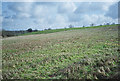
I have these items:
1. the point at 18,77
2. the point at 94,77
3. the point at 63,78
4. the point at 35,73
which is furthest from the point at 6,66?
the point at 94,77

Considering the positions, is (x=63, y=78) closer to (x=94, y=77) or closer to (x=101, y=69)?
(x=94, y=77)

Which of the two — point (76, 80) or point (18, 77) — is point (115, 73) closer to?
point (76, 80)

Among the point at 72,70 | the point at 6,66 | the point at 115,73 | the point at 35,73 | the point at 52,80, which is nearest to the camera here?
the point at 115,73

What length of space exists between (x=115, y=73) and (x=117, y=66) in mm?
736

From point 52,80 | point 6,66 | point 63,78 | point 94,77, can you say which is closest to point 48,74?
point 52,80

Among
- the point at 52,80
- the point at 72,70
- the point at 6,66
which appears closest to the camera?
the point at 52,80

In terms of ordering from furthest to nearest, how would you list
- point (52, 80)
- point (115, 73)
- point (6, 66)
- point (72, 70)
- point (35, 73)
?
point (6, 66), point (35, 73), point (72, 70), point (52, 80), point (115, 73)

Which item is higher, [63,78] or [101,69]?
[101,69]

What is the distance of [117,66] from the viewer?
499 cm

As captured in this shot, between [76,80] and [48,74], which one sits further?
[48,74]

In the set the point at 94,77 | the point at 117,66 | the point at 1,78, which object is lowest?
the point at 1,78

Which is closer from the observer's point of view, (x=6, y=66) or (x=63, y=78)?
(x=63, y=78)

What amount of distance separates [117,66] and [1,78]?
6730mm

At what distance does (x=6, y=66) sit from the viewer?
754 centimetres
